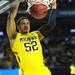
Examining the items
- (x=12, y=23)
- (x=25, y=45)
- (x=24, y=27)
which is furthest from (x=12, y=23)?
(x=25, y=45)

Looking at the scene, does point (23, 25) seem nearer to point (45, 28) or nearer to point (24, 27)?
point (24, 27)

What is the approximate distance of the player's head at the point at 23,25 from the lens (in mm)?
3293

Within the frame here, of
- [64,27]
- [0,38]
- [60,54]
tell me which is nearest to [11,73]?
[0,38]

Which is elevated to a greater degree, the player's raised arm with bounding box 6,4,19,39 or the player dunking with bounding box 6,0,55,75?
the player's raised arm with bounding box 6,4,19,39

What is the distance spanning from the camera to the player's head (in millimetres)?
3293

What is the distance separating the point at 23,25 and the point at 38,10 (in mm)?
177

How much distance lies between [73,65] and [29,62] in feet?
2.64

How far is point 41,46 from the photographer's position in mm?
3332

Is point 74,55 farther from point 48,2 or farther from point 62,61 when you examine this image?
point 48,2

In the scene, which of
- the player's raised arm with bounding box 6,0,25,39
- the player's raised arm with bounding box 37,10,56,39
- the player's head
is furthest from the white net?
the player's raised arm with bounding box 37,10,56,39

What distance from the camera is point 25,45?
329 centimetres

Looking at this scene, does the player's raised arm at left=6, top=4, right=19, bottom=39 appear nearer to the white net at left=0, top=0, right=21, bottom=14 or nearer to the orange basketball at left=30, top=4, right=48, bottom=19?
the white net at left=0, top=0, right=21, bottom=14

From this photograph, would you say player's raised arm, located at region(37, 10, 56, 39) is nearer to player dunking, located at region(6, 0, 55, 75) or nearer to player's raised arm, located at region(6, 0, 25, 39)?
player dunking, located at region(6, 0, 55, 75)

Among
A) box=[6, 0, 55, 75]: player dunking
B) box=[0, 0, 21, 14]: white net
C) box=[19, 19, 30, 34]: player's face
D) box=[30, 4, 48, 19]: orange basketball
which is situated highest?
box=[0, 0, 21, 14]: white net
